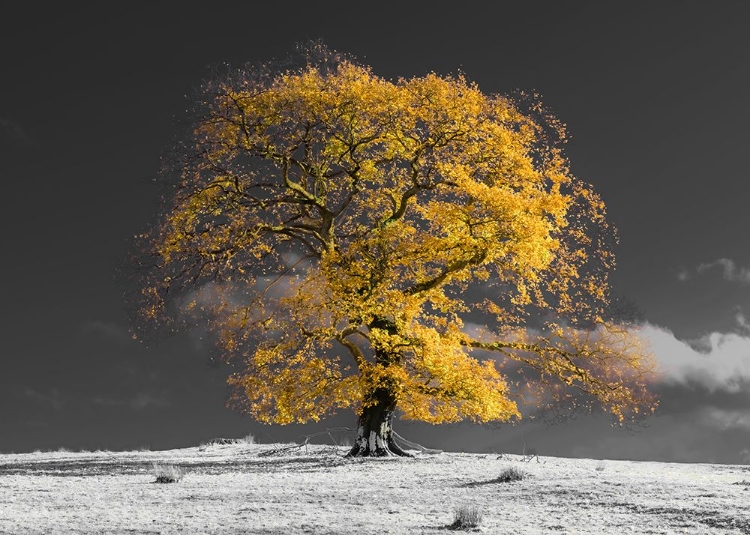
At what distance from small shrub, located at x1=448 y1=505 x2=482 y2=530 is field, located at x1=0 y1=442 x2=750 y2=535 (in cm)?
10

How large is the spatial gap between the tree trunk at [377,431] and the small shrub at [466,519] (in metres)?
11.5

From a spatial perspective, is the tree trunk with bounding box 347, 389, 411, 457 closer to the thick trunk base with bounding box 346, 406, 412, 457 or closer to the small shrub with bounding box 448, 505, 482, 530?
the thick trunk base with bounding box 346, 406, 412, 457

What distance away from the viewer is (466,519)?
10594mm

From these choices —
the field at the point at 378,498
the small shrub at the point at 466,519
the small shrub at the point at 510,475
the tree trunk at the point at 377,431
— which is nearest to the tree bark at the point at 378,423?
the tree trunk at the point at 377,431

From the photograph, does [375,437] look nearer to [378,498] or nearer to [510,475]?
[510,475]

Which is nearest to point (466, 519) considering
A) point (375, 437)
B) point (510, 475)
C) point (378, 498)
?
point (378, 498)

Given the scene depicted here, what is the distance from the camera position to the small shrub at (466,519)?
34.7ft

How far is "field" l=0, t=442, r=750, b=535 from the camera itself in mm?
10938

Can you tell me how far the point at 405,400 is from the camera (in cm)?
2041

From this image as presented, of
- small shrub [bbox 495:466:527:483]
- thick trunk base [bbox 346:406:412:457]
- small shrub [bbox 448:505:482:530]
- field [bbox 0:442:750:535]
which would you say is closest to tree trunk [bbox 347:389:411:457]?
thick trunk base [bbox 346:406:412:457]

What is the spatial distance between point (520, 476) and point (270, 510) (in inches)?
221

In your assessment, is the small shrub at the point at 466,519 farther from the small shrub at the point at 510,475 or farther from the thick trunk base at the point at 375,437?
the thick trunk base at the point at 375,437

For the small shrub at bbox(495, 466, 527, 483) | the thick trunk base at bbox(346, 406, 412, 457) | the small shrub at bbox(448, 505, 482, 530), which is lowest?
the small shrub at bbox(448, 505, 482, 530)

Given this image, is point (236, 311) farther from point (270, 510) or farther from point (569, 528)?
point (569, 528)
